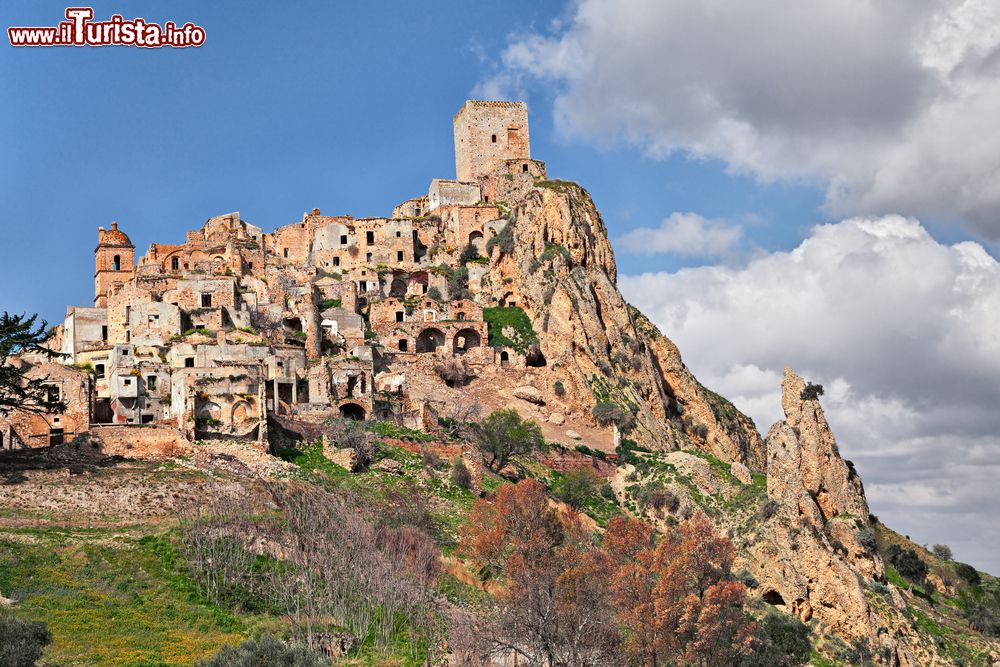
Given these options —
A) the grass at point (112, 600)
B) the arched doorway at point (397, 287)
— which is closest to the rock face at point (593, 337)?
the arched doorway at point (397, 287)

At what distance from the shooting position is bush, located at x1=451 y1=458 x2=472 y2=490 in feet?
234

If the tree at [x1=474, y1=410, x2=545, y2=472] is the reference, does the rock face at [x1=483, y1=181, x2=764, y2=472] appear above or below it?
above

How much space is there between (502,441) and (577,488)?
543 centimetres

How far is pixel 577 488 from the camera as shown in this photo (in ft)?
249

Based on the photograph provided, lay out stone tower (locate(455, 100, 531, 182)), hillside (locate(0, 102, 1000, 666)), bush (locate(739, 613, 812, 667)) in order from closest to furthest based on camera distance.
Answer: hillside (locate(0, 102, 1000, 666)), bush (locate(739, 613, 812, 667)), stone tower (locate(455, 100, 531, 182))

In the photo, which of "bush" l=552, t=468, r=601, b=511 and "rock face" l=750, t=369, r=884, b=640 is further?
"bush" l=552, t=468, r=601, b=511

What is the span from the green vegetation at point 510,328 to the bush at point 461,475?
72.0 feet

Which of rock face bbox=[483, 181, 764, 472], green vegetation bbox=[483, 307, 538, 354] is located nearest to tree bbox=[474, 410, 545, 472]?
rock face bbox=[483, 181, 764, 472]

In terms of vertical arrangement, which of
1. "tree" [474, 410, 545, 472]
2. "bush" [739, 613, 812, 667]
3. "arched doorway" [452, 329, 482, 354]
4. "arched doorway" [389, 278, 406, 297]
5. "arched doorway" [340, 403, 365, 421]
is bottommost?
"bush" [739, 613, 812, 667]

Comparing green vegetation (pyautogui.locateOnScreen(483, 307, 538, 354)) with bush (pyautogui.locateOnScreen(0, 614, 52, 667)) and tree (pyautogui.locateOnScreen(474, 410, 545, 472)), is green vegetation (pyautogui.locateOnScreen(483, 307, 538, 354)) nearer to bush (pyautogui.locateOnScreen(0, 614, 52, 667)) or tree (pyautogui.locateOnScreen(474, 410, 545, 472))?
tree (pyautogui.locateOnScreen(474, 410, 545, 472))

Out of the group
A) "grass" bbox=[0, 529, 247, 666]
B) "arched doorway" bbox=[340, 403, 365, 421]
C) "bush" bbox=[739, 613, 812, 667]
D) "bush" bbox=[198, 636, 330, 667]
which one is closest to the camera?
"bush" bbox=[198, 636, 330, 667]

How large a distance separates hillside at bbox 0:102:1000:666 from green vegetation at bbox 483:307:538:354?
18cm

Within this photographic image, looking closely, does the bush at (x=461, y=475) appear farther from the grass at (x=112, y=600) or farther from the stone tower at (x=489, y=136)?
the stone tower at (x=489, y=136)

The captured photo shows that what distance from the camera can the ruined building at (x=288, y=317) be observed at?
7500 cm
